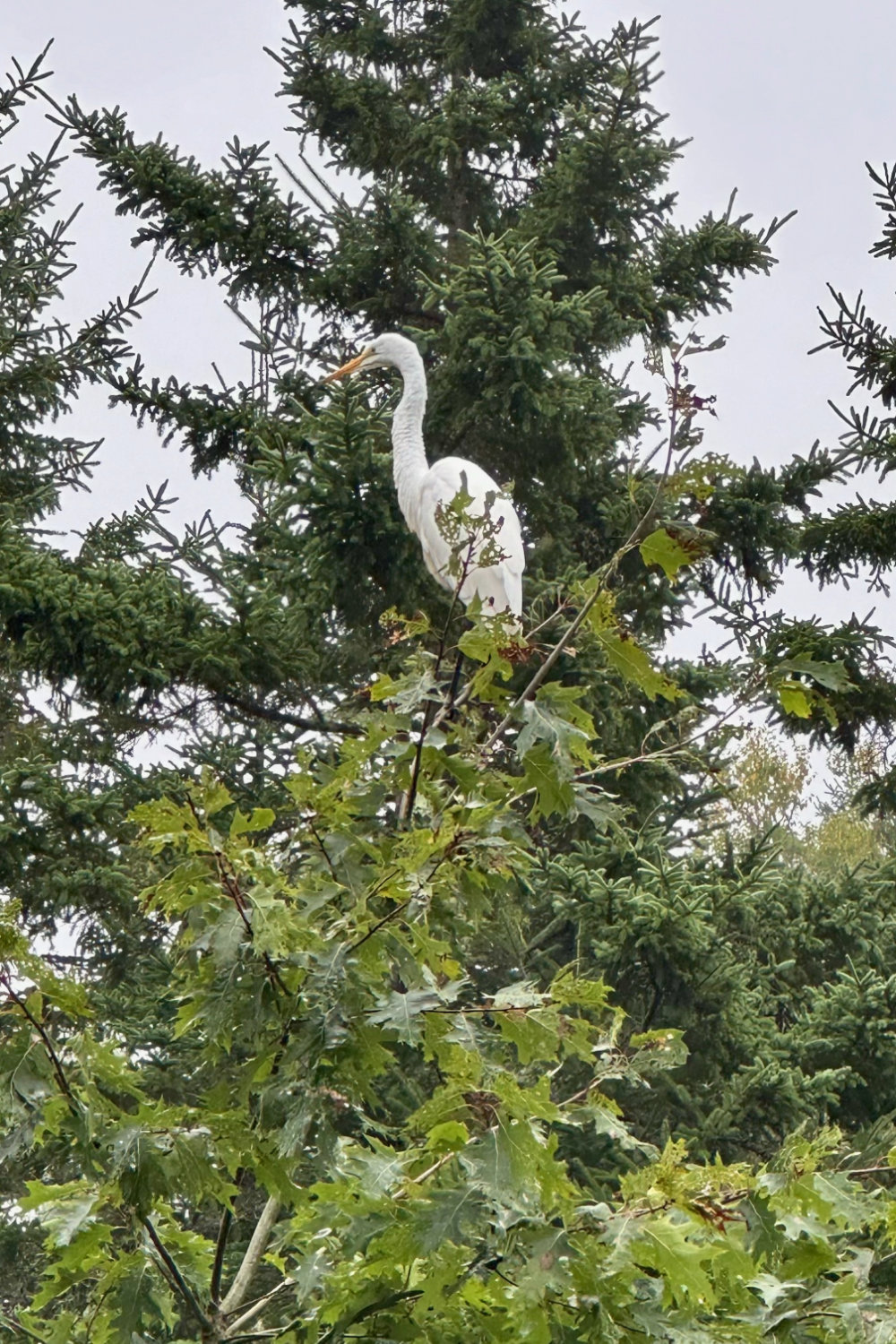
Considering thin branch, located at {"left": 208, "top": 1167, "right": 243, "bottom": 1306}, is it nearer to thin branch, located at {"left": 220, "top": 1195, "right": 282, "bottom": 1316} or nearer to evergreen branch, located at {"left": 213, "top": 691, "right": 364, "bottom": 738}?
thin branch, located at {"left": 220, "top": 1195, "right": 282, "bottom": 1316}

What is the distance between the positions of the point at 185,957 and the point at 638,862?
555cm

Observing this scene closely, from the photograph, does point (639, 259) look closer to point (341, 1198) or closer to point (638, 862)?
point (638, 862)

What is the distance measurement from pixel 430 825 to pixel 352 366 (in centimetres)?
674

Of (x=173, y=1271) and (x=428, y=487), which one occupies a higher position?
(x=428, y=487)

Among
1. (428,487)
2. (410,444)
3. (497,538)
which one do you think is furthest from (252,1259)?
(410,444)

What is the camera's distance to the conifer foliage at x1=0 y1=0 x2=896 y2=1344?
2.39m

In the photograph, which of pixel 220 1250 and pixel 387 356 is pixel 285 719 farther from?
pixel 220 1250

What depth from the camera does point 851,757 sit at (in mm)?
8461

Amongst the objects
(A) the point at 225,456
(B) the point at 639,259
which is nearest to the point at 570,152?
(B) the point at 639,259

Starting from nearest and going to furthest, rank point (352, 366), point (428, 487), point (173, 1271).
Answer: point (173, 1271)
point (428, 487)
point (352, 366)

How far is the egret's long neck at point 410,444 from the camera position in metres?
8.16

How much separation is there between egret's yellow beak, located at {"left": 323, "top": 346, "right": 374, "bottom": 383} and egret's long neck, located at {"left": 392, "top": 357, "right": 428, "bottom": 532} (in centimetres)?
48

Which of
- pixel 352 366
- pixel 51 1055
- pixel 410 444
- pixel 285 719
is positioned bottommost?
pixel 51 1055

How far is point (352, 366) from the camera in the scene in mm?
9281
